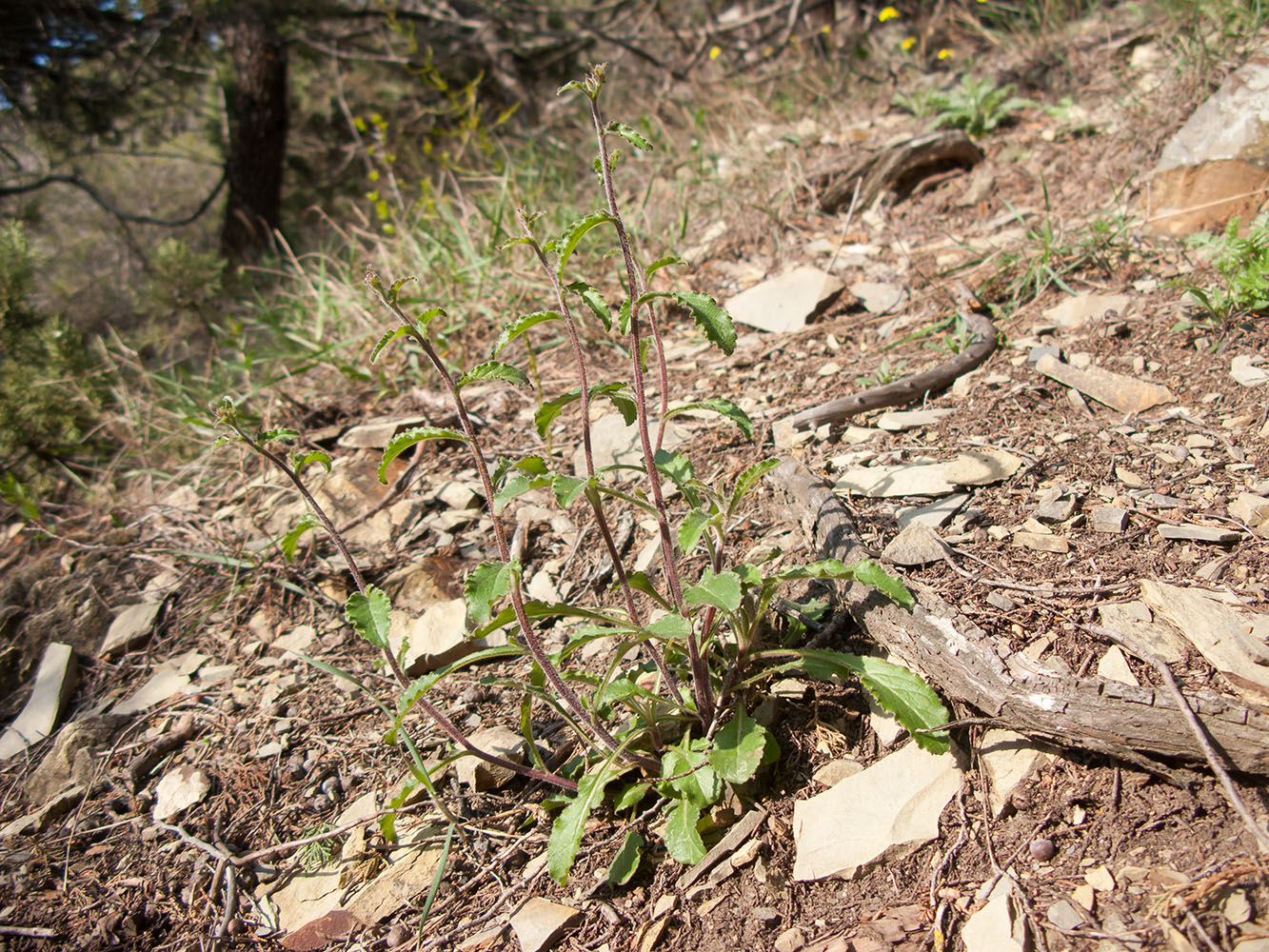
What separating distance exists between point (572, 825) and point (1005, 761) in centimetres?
89

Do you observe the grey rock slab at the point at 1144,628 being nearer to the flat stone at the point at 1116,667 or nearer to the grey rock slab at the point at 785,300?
the flat stone at the point at 1116,667

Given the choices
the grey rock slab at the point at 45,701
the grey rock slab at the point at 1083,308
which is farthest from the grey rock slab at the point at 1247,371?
the grey rock slab at the point at 45,701

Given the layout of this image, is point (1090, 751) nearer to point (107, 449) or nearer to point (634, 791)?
point (634, 791)

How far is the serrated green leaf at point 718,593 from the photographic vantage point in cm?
135

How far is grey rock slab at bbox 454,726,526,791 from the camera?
183 centimetres

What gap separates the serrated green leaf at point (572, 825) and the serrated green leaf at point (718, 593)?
465 mm

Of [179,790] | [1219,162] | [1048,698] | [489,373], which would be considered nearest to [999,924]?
[1048,698]

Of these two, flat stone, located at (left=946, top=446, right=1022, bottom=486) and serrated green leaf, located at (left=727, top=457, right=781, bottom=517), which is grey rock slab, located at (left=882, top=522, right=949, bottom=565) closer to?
flat stone, located at (left=946, top=446, right=1022, bottom=486)

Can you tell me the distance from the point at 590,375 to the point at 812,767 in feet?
6.33

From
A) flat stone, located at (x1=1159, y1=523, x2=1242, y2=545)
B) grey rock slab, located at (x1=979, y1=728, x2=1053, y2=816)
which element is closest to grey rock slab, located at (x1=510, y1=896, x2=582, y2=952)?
grey rock slab, located at (x1=979, y1=728, x2=1053, y2=816)

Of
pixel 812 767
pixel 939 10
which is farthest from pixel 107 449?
pixel 939 10

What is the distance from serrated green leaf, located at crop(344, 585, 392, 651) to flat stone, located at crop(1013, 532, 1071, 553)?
60.2 inches

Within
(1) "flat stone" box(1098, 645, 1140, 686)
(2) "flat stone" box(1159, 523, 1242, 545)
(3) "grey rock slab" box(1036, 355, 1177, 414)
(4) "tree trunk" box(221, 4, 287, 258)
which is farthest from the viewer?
(4) "tree trunk" box(221, 4, 287, 258)

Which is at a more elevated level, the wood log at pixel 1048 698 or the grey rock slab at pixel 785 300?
the grey rock slab at pixel 785 300
